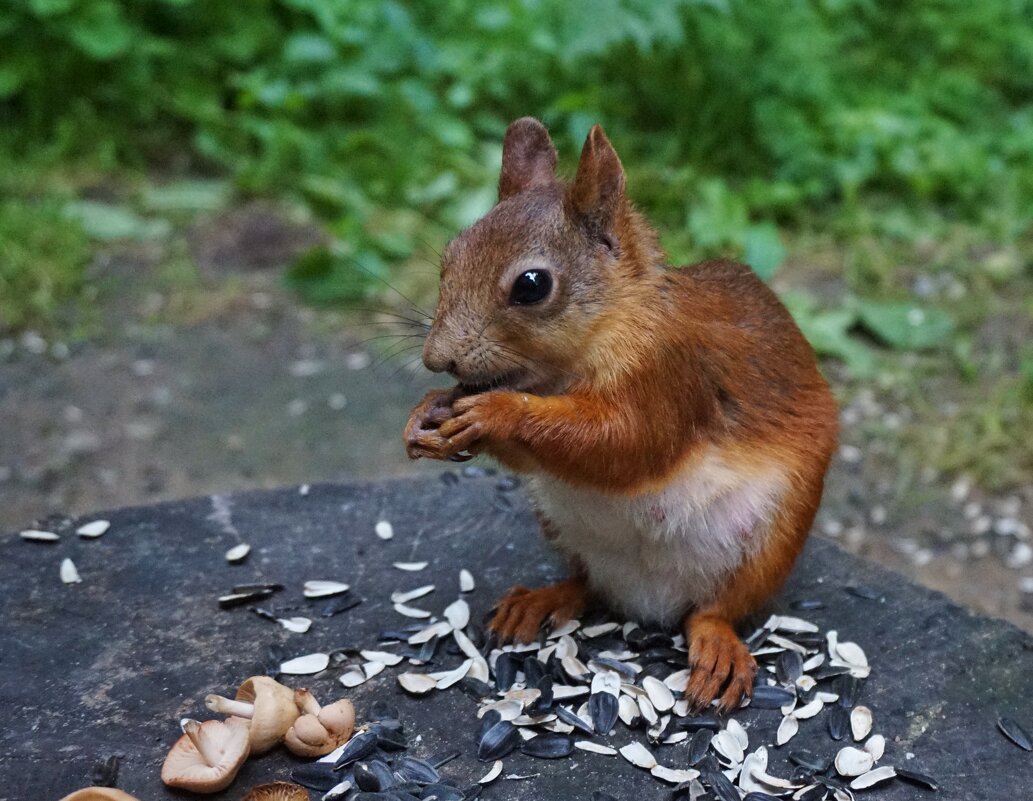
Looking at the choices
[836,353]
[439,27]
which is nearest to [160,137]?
[439,27]

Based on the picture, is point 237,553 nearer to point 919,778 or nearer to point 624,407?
point 624,407

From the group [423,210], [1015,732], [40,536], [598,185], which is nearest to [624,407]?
[598,185]

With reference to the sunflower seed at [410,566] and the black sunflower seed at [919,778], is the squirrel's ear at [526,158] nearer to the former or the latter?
the sunflower seed at [410,566]

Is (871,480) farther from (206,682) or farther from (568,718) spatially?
Result: (206,682)

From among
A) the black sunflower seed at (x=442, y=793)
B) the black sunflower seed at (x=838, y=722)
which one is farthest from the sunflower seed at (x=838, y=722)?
the black sunflower seed at (x=442, y=793)

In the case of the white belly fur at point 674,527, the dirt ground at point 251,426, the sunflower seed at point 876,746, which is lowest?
the dirt ground at point 251,426

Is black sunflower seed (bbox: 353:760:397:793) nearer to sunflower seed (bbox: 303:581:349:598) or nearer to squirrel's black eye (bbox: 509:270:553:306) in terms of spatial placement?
sunflower seed (bbox: 303:581:349:598)
